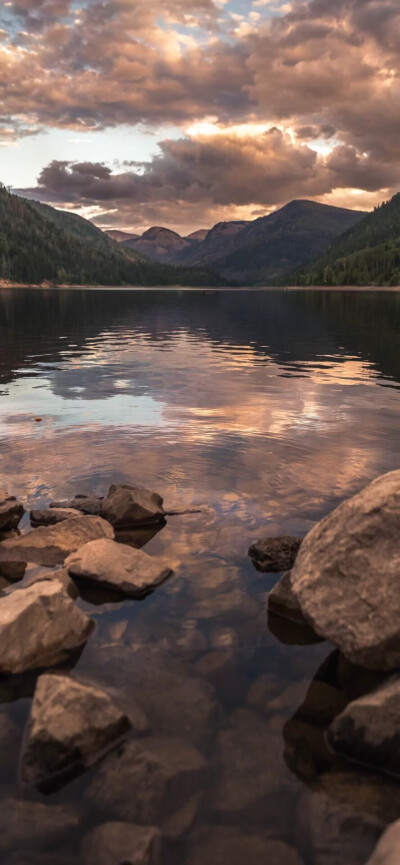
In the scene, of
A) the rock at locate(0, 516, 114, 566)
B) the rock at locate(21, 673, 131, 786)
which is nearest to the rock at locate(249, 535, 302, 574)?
the rock at locate(0, 516, 114, 566)

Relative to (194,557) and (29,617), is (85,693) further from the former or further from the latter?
(194,557)

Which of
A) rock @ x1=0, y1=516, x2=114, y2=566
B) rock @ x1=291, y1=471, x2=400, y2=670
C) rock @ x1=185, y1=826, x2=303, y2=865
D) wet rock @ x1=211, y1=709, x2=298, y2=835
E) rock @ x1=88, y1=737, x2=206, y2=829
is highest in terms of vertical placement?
rock @ x1=291, y1=471, x2=400, y2=670

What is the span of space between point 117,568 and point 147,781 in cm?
463

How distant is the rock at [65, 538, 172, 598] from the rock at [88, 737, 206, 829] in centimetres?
368

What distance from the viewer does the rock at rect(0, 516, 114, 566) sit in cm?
1189

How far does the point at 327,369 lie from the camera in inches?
1606

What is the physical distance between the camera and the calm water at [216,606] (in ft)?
20.5

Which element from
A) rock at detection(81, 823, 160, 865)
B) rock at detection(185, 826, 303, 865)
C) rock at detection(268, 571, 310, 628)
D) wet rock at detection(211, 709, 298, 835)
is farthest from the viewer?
rock at detection(268, 571, 310, 628)

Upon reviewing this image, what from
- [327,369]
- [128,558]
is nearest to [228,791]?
[128,558]

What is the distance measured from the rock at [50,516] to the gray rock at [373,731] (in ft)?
26.4

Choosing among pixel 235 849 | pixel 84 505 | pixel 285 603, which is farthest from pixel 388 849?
pixel 84 505

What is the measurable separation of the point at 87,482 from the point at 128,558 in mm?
5911

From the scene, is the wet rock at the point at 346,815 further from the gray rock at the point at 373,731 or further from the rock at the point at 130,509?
the rock at the point at 130,509

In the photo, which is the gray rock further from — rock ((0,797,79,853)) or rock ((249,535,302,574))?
rock ((249,535,302,574))
